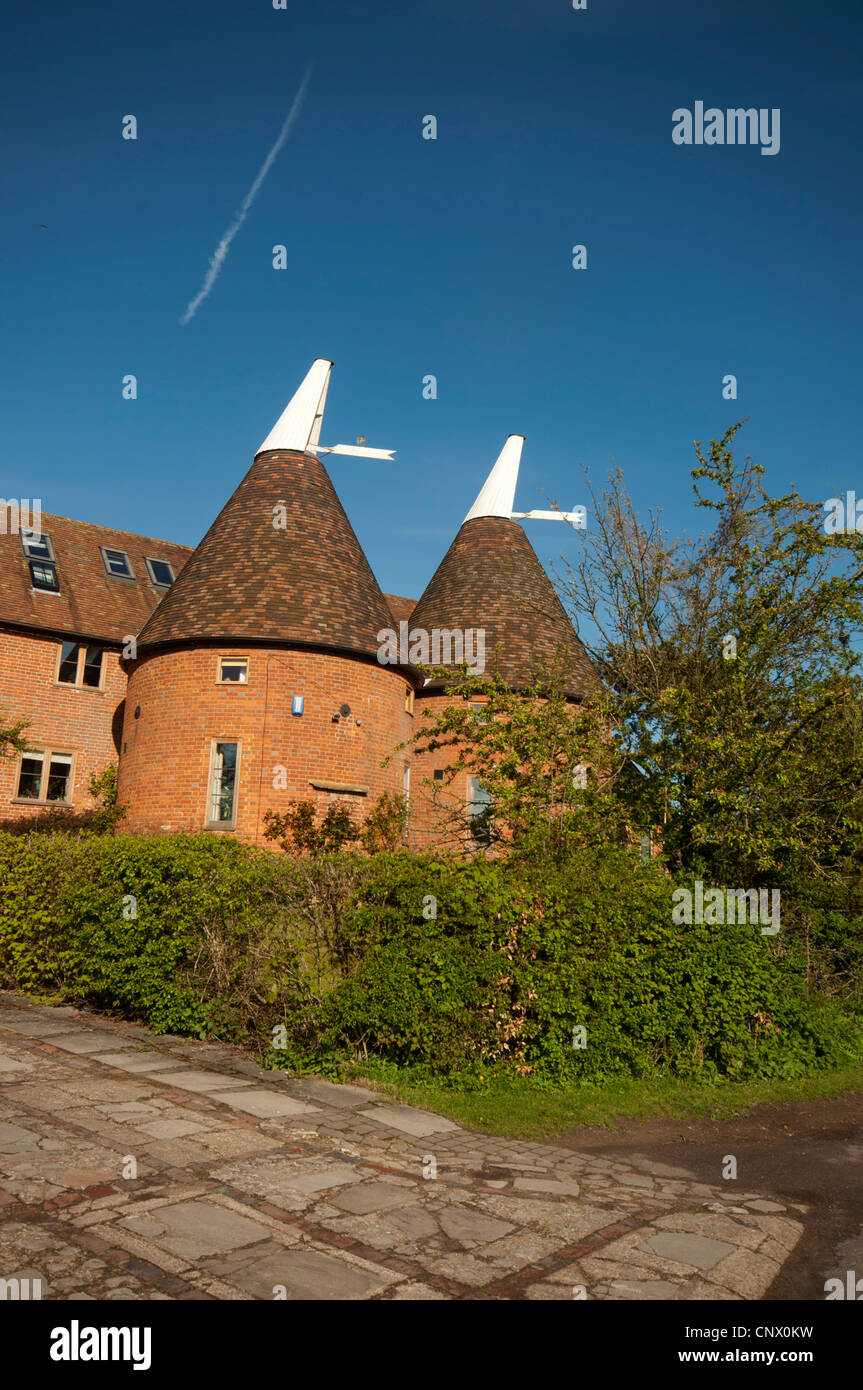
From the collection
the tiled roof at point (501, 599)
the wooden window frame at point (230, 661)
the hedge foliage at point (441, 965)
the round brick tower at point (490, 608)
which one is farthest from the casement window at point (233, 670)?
the hedge foliage at point (441, 965)

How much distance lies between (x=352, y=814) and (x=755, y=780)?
10.7 metres

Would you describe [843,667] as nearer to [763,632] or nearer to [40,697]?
[763,632]

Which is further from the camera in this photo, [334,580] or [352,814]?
[334,580]

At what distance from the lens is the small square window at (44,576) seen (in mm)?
25016

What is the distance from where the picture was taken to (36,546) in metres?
26.0

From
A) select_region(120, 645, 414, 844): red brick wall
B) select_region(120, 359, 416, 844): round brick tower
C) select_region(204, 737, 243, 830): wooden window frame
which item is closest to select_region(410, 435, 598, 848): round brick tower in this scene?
select_region(120, 359, 416, 844): round brick tower

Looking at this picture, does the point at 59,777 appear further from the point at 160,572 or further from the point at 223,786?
the point at 160,572

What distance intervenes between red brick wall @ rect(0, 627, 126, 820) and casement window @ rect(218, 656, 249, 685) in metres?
6.50

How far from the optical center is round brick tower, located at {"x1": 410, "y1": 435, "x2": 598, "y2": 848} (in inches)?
886

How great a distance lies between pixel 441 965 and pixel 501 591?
1762 centimetres

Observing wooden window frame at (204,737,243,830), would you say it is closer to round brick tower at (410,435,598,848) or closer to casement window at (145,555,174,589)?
round brick tower at (410,435,598,848)

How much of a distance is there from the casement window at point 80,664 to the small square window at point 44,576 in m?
1.84

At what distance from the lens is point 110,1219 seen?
4574 mm

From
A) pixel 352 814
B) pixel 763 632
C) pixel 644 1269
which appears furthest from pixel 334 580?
pixel 644 1269
